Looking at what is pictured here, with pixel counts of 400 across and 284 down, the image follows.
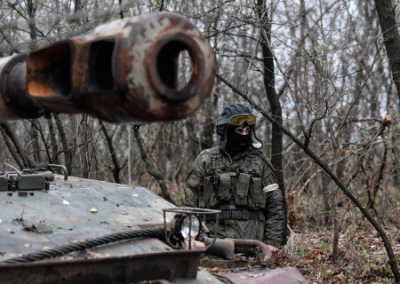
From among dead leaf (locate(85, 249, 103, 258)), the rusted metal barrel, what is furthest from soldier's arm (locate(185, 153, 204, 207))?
the rusted metal barrel

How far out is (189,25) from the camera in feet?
7.47

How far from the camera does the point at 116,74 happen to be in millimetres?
2049

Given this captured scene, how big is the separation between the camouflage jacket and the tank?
6.01 feet

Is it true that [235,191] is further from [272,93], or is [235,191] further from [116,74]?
[116,74]

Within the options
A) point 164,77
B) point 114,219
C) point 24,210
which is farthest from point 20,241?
point 164,77

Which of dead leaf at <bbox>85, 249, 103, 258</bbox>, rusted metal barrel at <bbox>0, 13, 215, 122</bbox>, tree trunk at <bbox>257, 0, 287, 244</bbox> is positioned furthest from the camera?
tree trunk at <bbox>257, 0, 287, 244</bbox>

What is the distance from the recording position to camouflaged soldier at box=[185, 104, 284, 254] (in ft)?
19.7

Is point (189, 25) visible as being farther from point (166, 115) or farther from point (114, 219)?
point (114, 219)

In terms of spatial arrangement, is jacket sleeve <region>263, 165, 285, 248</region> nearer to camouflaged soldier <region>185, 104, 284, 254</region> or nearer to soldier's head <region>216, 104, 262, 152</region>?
camouflaged soldier <region>185, 104, 284, 254</region>

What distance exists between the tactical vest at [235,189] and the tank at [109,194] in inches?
71.5

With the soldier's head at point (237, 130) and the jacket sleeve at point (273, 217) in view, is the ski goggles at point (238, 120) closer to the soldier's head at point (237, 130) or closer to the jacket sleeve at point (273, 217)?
the soldier's head at point (237, 130)

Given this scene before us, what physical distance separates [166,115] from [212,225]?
3.92 metres

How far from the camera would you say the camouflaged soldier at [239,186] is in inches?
237

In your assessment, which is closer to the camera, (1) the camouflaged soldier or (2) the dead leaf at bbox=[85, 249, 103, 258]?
(2) the dead leaf at bbox=[85, 249, 103, 258]
